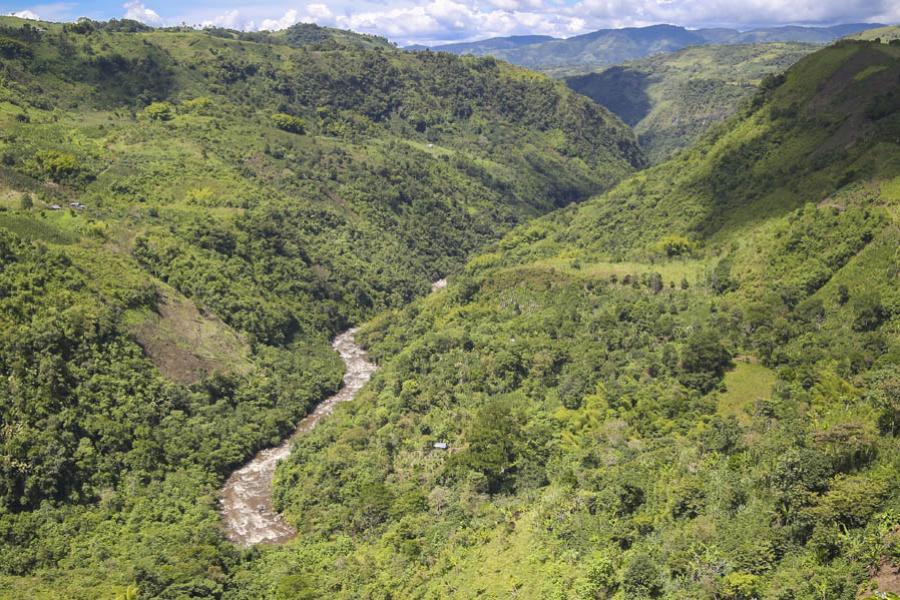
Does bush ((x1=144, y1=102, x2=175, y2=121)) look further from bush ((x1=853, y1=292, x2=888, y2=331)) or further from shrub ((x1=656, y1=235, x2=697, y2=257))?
bush ((x1=853, y1=292, x2=888, y2=331))

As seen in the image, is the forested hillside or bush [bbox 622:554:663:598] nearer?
bush [bbox 622:554:663:598]

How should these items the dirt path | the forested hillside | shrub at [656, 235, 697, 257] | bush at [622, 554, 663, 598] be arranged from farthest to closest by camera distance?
shrub at [656, 235, 697, 257] < the dirt path < the forested hillside < bush at [622, 554, 663, 598]

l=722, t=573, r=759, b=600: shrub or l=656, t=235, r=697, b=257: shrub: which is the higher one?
l=656, t=235, r=697, b=257: shrub

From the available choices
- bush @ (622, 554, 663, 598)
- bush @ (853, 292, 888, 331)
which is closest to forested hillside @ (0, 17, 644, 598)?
bush @ (622, 554, 663, 598)

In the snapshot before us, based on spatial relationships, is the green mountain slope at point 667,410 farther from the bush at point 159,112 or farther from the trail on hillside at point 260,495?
the bush at point 159,112

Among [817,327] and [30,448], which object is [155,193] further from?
[817,327]

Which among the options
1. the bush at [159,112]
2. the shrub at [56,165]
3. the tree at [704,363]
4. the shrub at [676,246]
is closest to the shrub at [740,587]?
the tree at [704,363]
